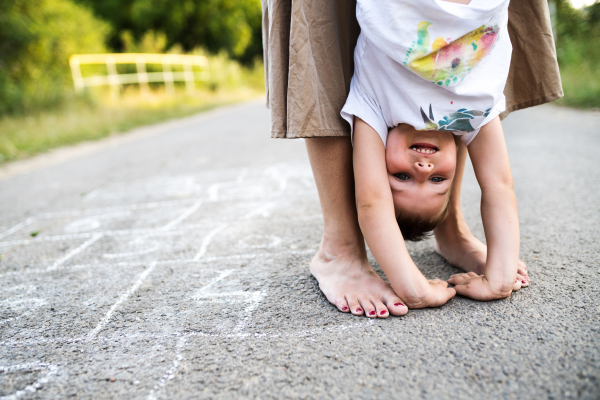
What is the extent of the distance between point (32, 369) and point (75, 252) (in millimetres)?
1017

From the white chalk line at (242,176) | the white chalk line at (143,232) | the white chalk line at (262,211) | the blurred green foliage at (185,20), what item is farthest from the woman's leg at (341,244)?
the blurred green foliage at (185,20)

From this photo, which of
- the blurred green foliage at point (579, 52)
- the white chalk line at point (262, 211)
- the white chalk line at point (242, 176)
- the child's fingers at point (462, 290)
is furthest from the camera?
the blurred green foliage at point (579, 52)

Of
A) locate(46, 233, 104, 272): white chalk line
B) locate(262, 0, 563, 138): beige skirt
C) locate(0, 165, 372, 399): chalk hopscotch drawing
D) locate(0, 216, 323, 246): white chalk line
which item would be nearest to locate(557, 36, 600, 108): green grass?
locate(0, 165, 372, 399): chalk hopscotch drawing

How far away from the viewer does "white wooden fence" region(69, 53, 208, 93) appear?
10.5 metres

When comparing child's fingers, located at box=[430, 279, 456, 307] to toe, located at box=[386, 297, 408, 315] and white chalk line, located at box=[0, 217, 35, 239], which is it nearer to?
toe, located at box=[386, 297, 408, 315]

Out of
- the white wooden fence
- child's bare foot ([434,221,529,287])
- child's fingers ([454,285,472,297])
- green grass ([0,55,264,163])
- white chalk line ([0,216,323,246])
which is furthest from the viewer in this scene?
the white wooden fence

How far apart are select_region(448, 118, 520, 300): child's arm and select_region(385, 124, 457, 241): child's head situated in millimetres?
110

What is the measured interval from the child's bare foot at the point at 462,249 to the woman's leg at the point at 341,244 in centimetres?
34

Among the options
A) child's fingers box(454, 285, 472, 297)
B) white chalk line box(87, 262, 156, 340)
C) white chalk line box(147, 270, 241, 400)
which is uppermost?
child's fingers box(454, 285, 472, 297)

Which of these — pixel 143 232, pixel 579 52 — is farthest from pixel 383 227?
pixel 579 52

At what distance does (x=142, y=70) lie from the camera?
13453 mm

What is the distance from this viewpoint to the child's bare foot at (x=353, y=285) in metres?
1.36

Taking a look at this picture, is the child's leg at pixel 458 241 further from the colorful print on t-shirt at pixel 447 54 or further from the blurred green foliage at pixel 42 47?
the blurred green foliage at pixel 42 47

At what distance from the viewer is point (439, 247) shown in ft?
5.80
